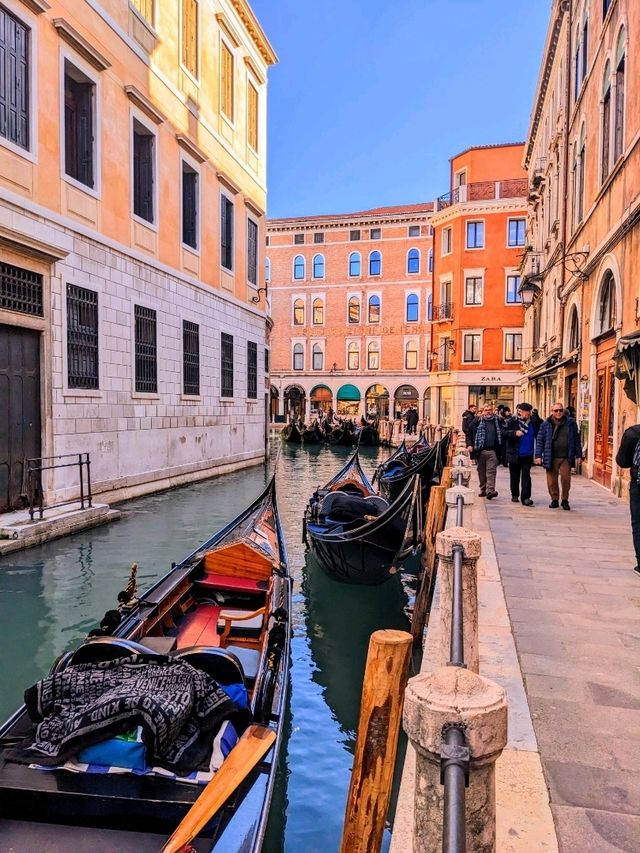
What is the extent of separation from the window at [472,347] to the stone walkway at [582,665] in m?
21.9

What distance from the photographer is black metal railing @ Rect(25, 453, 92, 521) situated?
756 centimetres

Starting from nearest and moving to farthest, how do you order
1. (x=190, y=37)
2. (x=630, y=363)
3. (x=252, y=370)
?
(x=630, y=363) → (x=190, y=37) → (x=252, y=370)

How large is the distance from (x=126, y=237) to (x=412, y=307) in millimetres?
27013

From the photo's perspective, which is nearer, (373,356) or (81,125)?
(81,125)

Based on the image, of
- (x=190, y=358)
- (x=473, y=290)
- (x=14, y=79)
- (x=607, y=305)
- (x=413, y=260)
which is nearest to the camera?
(x=14, y=79)

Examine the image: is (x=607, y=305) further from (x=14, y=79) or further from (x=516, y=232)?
(x=516, y=232)

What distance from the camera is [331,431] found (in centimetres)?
2989

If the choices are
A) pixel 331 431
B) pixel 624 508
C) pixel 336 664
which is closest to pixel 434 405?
pixel 331 431

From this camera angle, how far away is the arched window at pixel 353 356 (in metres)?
36.5

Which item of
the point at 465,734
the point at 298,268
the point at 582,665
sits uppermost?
the point at 298,268

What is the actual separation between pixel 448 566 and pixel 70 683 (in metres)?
1.71

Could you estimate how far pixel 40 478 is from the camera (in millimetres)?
8000

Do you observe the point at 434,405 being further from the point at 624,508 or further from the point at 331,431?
the point at 624,508

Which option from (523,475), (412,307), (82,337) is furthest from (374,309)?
(523,475)
